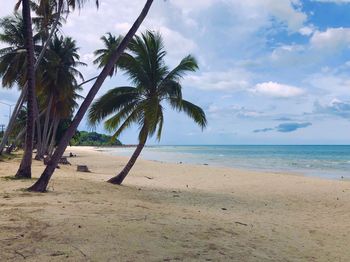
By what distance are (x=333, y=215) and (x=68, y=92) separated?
844 inches

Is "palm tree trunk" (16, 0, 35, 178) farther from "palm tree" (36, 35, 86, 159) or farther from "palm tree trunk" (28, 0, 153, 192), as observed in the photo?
"palm tree" (36, 35, 86, 159)

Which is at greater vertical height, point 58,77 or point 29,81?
point 58,77

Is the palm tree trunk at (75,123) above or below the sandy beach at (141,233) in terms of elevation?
above

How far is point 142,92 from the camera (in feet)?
45.1

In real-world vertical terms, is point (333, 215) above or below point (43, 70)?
below

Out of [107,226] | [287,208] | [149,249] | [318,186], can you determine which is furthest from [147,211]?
[318,186]

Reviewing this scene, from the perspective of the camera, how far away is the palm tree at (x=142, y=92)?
13.4 metres

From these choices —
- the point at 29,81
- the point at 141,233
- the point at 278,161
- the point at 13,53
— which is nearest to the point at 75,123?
the point at 29,81

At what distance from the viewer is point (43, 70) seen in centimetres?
2492

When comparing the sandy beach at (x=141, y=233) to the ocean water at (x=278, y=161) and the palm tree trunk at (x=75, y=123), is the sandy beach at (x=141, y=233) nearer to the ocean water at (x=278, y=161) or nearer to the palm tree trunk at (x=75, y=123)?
the palm tree trunk at (x=75, y=123)

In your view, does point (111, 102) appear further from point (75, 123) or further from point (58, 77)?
point (58, 77)

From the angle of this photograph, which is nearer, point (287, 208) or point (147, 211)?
point (147, 211)

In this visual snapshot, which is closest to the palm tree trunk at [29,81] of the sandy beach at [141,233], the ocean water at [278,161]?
the sandy beach at [141,233]

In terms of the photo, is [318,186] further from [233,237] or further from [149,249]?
[149,249]
